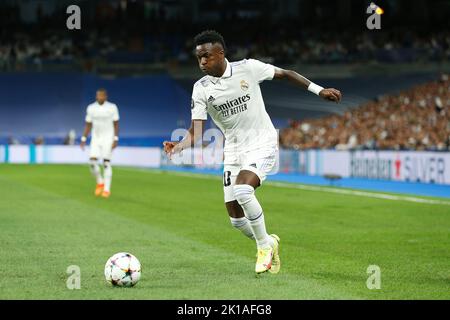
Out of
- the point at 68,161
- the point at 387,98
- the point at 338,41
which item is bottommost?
the point at 68,161

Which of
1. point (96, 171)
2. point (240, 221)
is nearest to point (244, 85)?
point (240, 221)

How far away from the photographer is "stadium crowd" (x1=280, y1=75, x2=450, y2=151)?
35406 millimetres

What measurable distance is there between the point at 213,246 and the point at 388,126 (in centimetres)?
2862

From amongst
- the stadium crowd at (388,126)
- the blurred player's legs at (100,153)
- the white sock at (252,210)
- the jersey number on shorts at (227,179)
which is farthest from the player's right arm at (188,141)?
the stadium crowd at (388,126)

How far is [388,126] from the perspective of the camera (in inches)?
1582

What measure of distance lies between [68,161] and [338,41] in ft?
A: 61.4

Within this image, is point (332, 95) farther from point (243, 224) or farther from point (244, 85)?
point (243, 224)

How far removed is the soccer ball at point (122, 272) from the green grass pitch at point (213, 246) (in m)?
0.12

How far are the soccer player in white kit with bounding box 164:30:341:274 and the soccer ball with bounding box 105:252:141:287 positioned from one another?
1.43 metres

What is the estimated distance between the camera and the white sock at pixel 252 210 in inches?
380

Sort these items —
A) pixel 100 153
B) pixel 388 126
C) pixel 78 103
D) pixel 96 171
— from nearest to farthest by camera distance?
1. pixel 96 171
2. pixel 100 153
3. pixel 388 126
4. pixel 78 103
